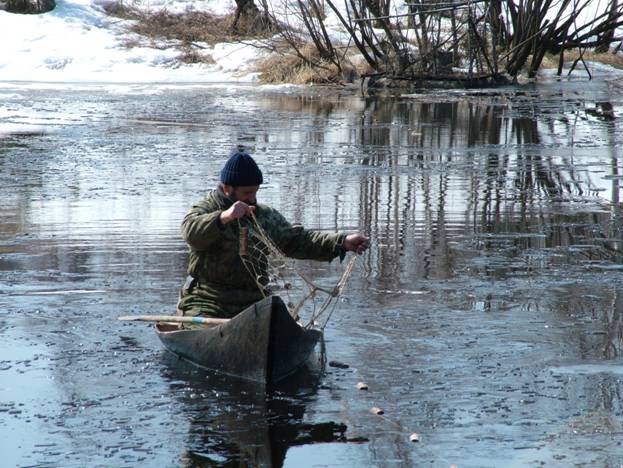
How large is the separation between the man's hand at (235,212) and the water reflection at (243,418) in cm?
97

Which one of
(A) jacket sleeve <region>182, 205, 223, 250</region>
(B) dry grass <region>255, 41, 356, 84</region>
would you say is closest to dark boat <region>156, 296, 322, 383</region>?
(A) jacket sleeve <region>182, 205, 223, 250</region>

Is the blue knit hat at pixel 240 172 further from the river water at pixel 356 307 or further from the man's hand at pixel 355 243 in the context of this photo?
the river water at pixel 356 307

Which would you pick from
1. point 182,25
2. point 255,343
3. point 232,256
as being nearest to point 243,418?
point 255,343

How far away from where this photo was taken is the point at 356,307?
878cm

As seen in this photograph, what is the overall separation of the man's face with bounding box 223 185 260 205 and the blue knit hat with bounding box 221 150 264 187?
0.03 m

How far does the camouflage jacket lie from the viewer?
7.20 m

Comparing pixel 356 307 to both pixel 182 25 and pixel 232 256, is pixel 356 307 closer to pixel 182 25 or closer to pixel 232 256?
pixel 232 256

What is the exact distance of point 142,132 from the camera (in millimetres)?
20766

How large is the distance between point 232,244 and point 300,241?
1.40ft

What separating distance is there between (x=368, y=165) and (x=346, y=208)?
3.78 meters

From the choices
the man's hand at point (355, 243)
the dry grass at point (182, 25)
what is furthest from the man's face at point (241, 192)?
the dry grass at point (182, 25)

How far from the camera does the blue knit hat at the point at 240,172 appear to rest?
696 centimetres

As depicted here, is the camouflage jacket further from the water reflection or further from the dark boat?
the water reflection

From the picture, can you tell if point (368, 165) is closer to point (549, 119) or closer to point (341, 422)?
point (549, 119)
